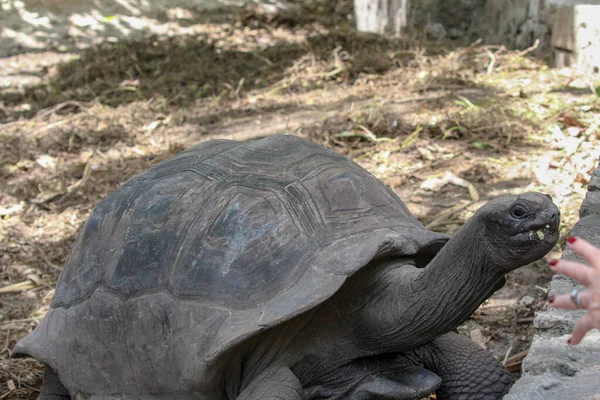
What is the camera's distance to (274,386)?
2.11 m

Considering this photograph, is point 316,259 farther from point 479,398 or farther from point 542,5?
point 542,5

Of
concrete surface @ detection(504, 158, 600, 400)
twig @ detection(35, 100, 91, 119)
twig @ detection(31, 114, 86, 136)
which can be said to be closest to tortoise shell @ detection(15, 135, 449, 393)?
concrete surface @ detection(504, 158, 600, 400)

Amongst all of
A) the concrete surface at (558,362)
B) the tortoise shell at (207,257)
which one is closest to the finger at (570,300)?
the concrete surface at (558,362)

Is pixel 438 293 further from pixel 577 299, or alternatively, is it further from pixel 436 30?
pixel 436 30

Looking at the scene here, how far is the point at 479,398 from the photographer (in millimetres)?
2291

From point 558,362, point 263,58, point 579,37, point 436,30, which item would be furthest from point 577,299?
point 436,30

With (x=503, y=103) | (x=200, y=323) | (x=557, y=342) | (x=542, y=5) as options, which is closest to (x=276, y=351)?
(x=200, y=323)

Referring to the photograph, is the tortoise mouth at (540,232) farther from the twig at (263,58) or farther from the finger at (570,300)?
the twig at (263,58)

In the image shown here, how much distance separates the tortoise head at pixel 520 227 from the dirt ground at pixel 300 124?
96 cm

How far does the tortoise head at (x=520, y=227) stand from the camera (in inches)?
72.2

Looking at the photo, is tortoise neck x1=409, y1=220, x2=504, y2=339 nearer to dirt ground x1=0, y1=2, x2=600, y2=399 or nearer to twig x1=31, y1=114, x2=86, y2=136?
dirt ground x1=0, y1=2, x2=600, y2=399

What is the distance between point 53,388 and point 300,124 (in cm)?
302

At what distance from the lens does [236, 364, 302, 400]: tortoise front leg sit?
2.09m

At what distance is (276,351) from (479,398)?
0.63 m
